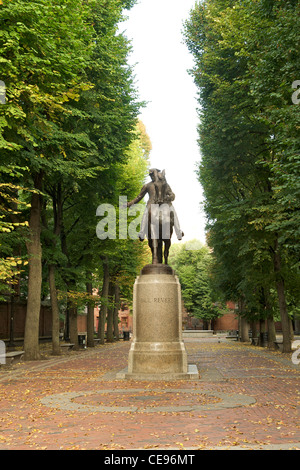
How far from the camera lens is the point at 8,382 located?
1394cm

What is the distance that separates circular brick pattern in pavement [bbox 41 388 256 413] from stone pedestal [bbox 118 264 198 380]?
237 cm

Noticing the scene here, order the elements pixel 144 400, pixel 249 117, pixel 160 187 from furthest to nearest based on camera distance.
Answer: pixel 249 117, pixel 160 187, pixel 144 400

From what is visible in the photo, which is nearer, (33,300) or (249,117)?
(33,300)

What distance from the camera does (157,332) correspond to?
571 inches

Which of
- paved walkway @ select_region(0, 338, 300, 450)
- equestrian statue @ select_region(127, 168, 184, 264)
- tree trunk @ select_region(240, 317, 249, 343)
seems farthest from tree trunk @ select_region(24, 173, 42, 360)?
tree trunk @ select_region(240, 317, 249, 343)

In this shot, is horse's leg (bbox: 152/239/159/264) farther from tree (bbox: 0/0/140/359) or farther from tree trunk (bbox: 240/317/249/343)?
tree trunk (bbox: 240/317/249/343)

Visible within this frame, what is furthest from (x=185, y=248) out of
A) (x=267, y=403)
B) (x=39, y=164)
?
(x=267, y=403)

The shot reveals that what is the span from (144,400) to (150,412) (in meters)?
1.54

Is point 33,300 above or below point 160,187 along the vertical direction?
below

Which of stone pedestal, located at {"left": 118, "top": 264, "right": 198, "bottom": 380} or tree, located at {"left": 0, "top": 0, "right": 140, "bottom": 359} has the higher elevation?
tree, located at {"left": 0, "top": 0, "right": 140, "bottom": 359}

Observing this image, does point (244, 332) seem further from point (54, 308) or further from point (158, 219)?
point (158, 219)

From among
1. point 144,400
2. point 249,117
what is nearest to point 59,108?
point 144,400

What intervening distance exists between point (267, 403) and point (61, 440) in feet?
15.2

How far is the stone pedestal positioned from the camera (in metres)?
14.2
